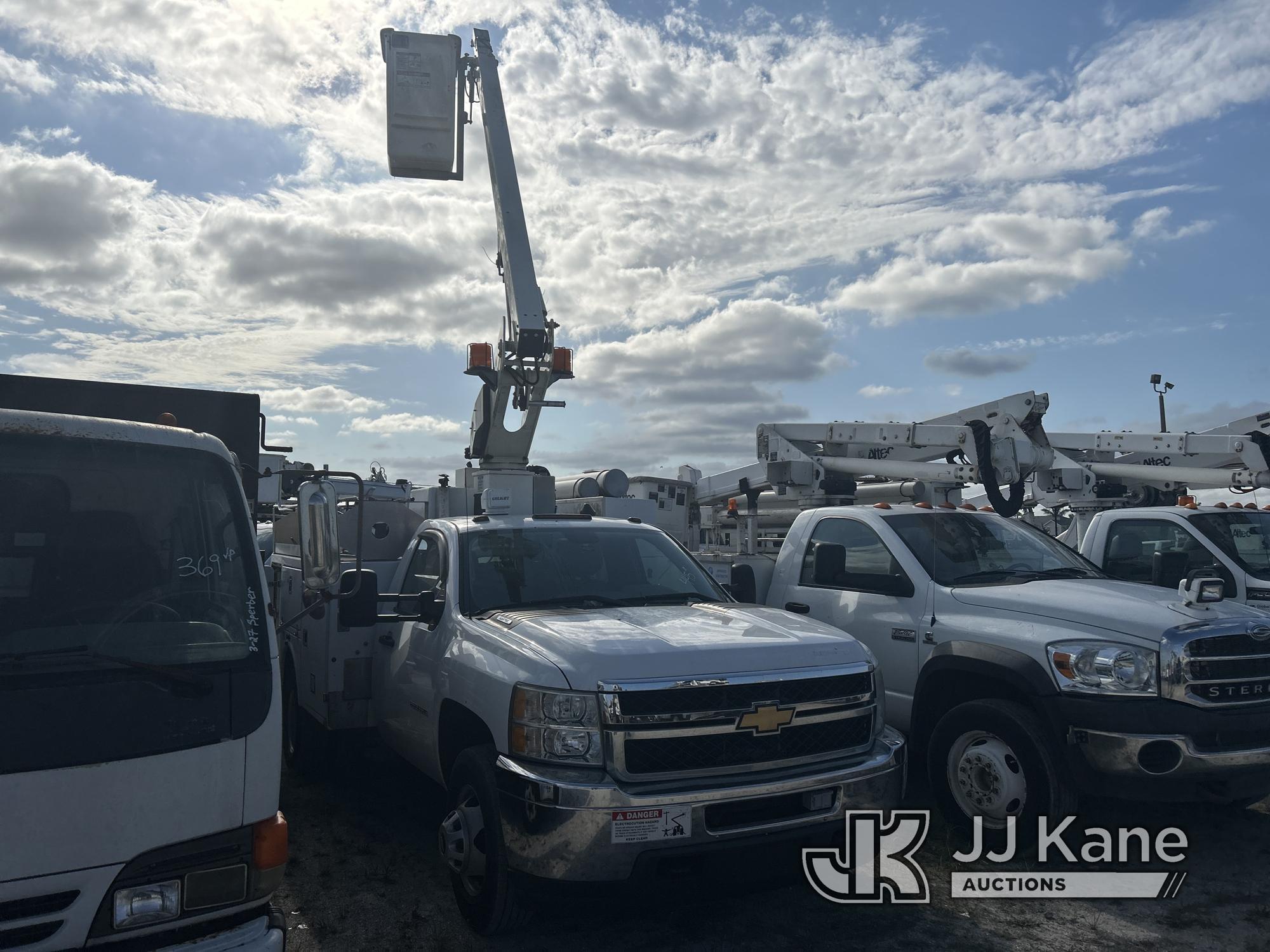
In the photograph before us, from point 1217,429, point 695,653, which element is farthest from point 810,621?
point 1217,429

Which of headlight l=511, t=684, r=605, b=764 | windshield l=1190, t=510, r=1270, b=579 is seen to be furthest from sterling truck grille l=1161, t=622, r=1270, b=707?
headlight l=511, t=684, r=605, b=764

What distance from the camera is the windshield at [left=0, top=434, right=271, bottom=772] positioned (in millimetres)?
2871

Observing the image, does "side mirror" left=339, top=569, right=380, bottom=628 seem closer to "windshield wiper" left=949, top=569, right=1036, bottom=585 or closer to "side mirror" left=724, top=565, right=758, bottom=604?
"side mirror" left=724, top=565, right=758, bottom=604

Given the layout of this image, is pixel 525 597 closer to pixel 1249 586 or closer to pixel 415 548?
pixel 415 548

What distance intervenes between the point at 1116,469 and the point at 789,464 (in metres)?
4.45

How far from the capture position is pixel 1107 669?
16.7 ft

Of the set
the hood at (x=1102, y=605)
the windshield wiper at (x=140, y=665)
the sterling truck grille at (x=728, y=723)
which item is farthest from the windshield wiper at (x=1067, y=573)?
the windshield wiper at (x=140, y=665)

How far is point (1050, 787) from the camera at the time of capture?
509cm

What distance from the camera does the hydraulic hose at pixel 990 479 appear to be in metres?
12.4

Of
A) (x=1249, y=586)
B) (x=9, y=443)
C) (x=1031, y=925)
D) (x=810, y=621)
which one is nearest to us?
(x=9, y=443)

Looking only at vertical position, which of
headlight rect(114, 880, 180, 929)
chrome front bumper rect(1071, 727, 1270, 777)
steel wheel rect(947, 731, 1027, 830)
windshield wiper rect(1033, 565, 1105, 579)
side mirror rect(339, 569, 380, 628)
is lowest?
steel wheel rect(947, 731, 1027, 830)

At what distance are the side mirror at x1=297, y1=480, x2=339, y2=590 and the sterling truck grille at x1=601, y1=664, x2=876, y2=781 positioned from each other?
46.9 inches

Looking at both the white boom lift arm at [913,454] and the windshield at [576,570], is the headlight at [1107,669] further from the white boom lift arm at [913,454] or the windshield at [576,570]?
the white boom lift arm at [913,454]

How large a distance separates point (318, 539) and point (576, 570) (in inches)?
80.9
